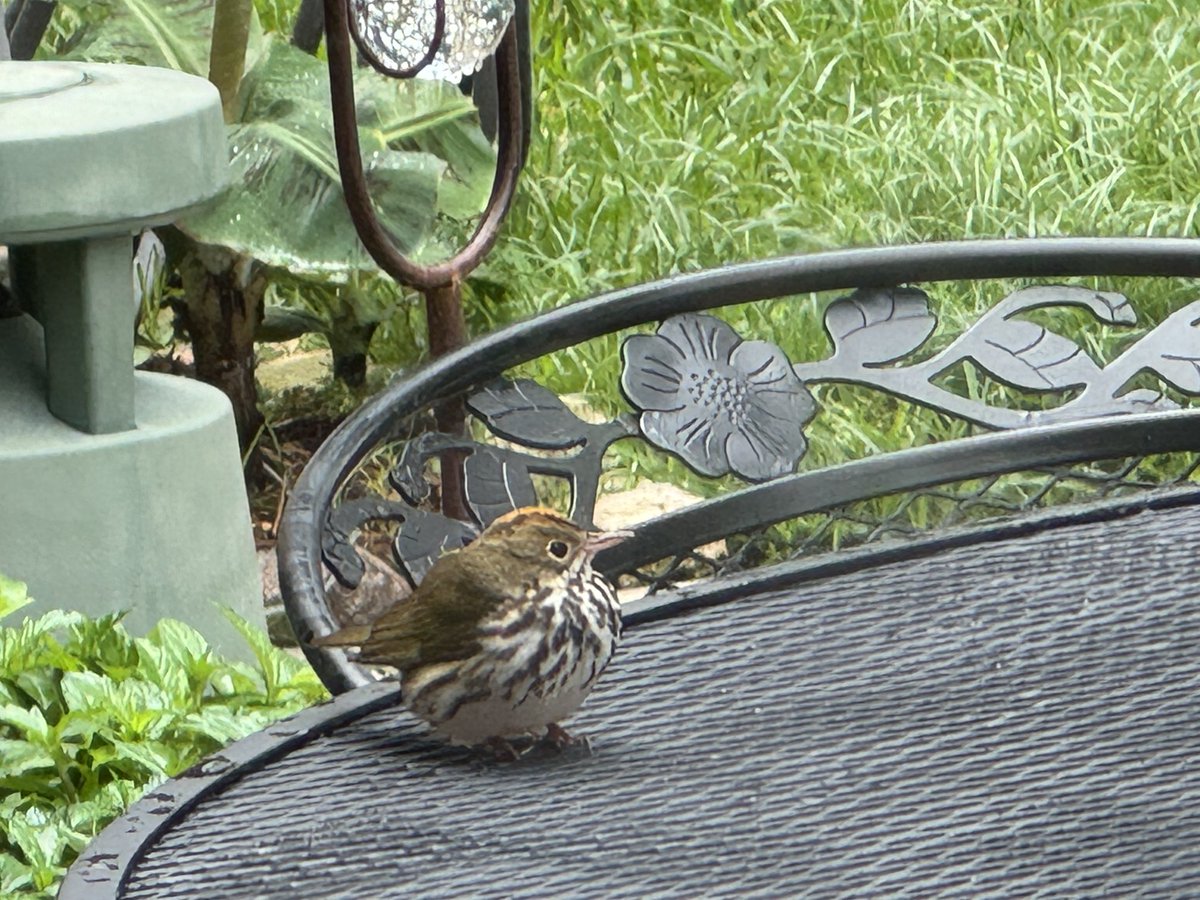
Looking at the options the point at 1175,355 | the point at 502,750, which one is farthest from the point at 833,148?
the point at 502,750

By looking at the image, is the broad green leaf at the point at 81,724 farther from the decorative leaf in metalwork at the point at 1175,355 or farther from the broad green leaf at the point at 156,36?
the broad green leaf at the point at 156,36

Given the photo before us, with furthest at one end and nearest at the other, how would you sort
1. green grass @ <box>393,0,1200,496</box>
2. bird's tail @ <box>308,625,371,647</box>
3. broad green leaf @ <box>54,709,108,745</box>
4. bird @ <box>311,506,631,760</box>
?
green grass @ <box>393,0,1200,496</box>
broad green leaf @ <box>54,709,108,745</box>
bird's tail @ <box>308,625,371,647</box>
bird @ <box>311,506,631,760</box>

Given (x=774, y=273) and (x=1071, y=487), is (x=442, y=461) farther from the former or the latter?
(x=1071, y=487)

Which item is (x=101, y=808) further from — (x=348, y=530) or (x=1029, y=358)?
(x=1029, y=358)

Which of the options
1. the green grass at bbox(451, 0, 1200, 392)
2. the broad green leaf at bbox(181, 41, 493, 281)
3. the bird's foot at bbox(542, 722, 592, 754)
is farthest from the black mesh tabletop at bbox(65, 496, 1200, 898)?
the green grass at bbox(451, 0, 1200, 392)

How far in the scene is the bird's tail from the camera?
1545mm

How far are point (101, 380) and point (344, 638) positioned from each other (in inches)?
60.3

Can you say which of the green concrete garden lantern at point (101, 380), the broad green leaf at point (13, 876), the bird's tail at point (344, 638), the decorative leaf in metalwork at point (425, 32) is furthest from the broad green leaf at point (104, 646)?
the bird's tail at point (344, 638)

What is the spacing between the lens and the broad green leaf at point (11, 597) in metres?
2.54

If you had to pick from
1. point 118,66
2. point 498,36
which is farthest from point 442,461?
point 118,66

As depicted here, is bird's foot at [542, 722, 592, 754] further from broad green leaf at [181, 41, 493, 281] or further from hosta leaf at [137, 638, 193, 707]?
broad green leaf at [181, 41, 493, 281]

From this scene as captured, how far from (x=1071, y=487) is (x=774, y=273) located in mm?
2307

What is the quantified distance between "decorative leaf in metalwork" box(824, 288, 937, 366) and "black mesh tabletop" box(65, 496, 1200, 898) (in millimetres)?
319

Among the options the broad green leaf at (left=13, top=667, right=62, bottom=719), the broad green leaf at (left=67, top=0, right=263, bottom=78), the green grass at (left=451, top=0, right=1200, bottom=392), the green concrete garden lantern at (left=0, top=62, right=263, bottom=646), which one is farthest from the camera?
the green grass at (left=451, top=0, right=1200, bottom=392)
